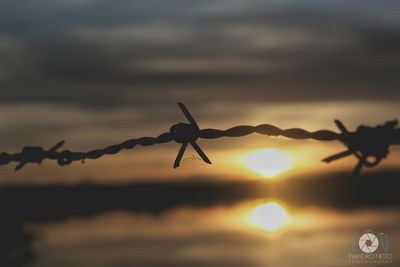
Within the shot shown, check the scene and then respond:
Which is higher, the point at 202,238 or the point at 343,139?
the point at 202,238

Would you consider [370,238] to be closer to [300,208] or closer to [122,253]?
[122,253]

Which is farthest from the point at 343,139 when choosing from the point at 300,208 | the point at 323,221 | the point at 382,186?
the point at 382,186

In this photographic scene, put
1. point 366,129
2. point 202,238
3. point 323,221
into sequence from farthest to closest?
1. point 323,221
2. point 202,238
3. point 366,129

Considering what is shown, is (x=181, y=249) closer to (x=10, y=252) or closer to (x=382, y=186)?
(x=10, y=252)

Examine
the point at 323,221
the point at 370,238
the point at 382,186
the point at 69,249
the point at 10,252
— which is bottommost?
the point at 10,252

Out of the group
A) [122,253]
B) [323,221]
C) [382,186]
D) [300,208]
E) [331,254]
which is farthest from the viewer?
[382,186]

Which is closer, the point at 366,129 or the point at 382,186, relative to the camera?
the point at 366,129

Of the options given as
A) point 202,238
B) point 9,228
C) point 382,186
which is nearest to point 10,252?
point 9,228
